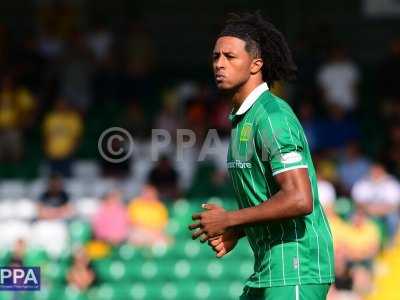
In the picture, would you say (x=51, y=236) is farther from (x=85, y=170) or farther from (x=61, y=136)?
(x=61, y=136)

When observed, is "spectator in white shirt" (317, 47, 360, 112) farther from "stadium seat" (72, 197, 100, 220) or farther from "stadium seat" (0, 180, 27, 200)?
"stadium seat" (0, 180, 27, 200)

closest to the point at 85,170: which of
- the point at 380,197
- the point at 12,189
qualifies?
the point at 12,189

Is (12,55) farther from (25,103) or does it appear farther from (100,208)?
(100,208)

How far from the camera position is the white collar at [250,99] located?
5027 millimetres

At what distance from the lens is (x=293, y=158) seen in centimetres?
471

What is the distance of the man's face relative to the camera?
4992 mm

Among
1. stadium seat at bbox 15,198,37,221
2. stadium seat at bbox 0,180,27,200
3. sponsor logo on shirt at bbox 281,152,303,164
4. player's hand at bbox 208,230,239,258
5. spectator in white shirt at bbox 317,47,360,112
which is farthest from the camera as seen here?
spectator in white shirt at bbox 317,47,360,112

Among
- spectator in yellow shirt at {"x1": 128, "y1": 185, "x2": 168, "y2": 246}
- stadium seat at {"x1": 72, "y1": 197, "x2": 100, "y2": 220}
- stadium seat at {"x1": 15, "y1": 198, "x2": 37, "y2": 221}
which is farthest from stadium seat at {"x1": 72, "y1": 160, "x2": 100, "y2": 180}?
spectator in yellow shirt at {"x1": 128, "y1": 185, "x2": 168, "y2": 246}

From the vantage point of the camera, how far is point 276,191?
16.1ft

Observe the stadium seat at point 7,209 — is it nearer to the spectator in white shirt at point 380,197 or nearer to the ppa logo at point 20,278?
the spectator in white shirt at point 380,197

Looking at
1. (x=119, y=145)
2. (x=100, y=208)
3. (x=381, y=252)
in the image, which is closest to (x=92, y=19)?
(x=119, y=145)

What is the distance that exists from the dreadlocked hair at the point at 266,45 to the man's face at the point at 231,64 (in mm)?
42

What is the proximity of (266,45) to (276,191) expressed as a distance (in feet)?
2.34

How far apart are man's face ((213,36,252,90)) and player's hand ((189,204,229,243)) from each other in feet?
2.04
